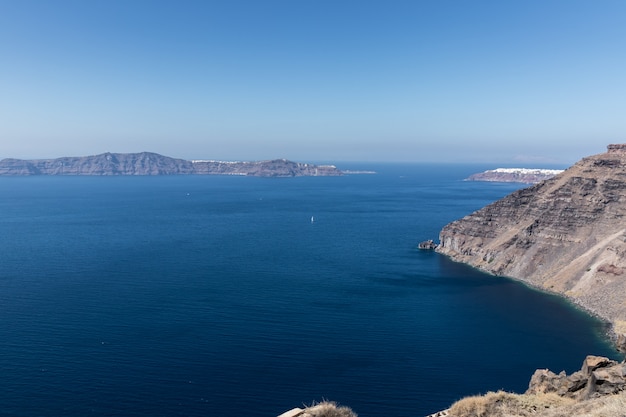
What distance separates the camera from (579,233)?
126m

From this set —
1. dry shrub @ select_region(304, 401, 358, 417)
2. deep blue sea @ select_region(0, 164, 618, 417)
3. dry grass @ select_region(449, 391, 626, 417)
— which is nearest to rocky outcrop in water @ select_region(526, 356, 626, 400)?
dry grass @ select_region(449, 391, 626, 417)

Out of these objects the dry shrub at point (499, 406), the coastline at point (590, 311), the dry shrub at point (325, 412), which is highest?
the dry shrub at point (325, 412)

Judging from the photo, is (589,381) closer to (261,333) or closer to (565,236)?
(261,333)

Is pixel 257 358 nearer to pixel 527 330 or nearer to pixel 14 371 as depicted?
pixel 14 371

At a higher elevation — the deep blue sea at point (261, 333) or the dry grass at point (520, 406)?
the dry grass at point (520, 406)

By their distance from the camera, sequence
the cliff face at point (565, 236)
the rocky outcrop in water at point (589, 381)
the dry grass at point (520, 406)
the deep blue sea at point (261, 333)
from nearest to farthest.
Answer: the dry grass at point (520, 406) → the rocky outcrop in water at point (589, 381) → the deep blue sea at point (261, 333) → the cliff face at point (565, 236)

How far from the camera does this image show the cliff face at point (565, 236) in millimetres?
105256

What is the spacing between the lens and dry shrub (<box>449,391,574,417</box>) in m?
38.5

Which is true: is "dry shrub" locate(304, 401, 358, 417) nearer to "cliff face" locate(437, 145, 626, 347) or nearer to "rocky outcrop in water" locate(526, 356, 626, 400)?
"rocky outcrop in water" locate(526, 356, 626, 400)

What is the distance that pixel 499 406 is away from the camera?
3906cm

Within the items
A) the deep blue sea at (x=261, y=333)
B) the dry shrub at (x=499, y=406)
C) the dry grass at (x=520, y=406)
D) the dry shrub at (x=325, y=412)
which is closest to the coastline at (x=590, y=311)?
the deep blue sea at (x=261, y=333)

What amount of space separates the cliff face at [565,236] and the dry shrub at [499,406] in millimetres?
63697

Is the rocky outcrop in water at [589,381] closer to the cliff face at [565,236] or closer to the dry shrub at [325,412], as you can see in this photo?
the dry shrub at [325,412]

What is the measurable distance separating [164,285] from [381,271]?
175ft
